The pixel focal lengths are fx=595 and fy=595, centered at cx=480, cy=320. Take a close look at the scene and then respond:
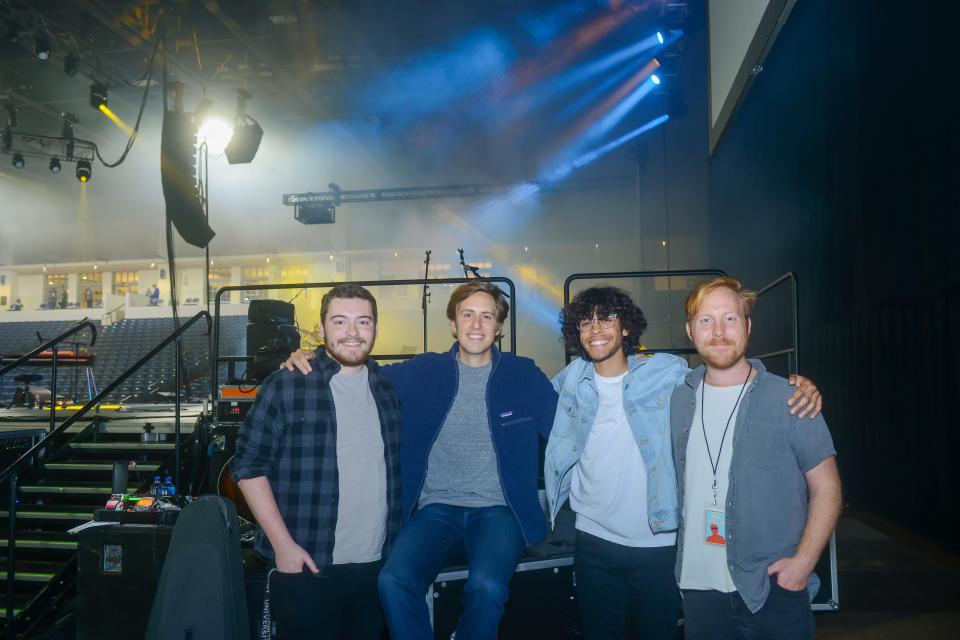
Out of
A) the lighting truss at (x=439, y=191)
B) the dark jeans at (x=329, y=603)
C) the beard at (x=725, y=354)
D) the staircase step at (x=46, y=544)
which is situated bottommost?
the staircase step at (x=46, y=544)

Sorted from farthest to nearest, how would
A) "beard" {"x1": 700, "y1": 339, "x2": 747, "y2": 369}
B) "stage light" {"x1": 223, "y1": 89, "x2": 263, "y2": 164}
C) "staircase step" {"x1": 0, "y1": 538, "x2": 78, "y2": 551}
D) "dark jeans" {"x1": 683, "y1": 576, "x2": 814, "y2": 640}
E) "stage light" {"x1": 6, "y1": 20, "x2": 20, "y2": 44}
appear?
"stage light" {"x1": 223, "y1": 89, "x2": 263, "y2": 164} → "stage light" {"x1": 6, "y1": 20, "x2": 20, "y2": 44} → "staircase step" {"x1": 0, "y1": 538, "x2": 78, "y2": 551} → "beard" {"x1": 700, "y1": 339, "x2": 747, "y2": 369} → "dark jeans" {"x1": 683, "y1": 576, "x2": 814, "y2": 640}

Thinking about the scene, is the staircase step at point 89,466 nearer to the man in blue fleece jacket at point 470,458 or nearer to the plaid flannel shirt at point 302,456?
the plaid flannel shirt at point 302,456

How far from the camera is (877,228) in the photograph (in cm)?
478

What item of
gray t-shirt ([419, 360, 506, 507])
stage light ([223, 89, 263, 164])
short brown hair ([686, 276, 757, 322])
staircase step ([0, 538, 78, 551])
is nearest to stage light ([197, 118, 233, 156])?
stage light ([223, 89, 263, 164])

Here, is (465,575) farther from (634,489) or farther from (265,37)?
(265,37)

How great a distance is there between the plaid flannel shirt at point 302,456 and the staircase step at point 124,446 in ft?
15.5

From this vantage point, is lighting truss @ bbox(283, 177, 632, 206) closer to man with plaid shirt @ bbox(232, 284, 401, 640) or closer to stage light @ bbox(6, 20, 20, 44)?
stage light @ bbox(6, 20, 20, 44)

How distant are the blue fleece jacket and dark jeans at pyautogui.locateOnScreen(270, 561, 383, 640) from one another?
35 cm

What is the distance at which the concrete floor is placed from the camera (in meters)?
3.52

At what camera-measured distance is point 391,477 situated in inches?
102

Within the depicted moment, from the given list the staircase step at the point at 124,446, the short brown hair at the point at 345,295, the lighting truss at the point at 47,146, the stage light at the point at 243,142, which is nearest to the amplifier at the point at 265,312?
the staircase step at the point at 124,446

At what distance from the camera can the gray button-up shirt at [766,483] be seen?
79.4 inches

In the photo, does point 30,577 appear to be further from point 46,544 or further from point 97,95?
point 97,95

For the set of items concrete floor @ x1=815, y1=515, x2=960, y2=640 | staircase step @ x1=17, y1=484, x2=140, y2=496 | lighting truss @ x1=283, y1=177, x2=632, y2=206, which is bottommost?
concrete floor @ x1=815, y1=515, x2=960, y2=640
